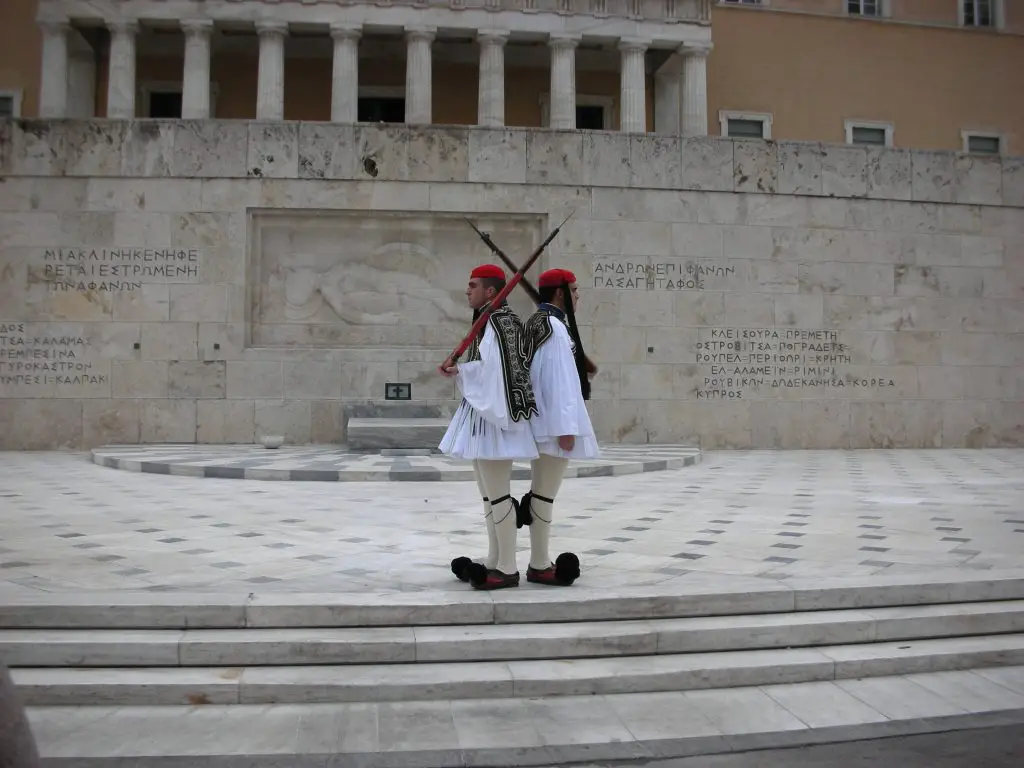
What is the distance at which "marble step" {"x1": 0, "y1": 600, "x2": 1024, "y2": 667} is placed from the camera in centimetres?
410

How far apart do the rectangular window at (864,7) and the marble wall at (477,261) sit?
55.9 ft

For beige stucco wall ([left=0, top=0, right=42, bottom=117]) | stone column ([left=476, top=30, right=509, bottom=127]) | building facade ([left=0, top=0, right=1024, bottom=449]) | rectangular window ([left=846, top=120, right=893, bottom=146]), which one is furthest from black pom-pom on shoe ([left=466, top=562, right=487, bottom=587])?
beige stucco wall ([left=0, top=0, right=42, bottom=117])

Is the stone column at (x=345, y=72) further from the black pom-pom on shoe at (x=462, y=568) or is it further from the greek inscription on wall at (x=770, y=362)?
the black pom-pom on shoe at (x=462, y=568)

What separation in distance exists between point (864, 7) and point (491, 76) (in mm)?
15030

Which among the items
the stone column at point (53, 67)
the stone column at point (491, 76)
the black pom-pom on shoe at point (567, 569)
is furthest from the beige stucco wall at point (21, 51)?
the black pom-pom on shoe at point (567, 569)

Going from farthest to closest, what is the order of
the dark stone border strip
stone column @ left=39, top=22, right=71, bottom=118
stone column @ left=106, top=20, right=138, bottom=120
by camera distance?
stone column @ left=39, top=22, right=71, bottom=118 → stone column @ left=106, top=20, right=138, bottom=120 → the dark stone border strip

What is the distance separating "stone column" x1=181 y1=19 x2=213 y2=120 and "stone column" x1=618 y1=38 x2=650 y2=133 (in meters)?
13.6

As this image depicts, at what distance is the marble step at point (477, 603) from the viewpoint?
14.3 ft

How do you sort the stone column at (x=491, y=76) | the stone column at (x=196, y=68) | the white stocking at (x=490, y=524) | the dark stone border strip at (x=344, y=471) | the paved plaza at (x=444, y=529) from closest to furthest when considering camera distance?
the white stocking at (x=490, y=524)
the paved plaza at (x=444, y=529)
the dark stone border strip at (x=344, y=471)
the stone column at (x=196, y=68)
the stone column at (x=491, y=76)

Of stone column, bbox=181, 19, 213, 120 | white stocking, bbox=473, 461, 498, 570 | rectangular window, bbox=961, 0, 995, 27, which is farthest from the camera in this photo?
rectangular window, bbox=961, 0, 995, 27

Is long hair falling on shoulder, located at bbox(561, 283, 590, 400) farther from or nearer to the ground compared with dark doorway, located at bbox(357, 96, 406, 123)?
nearer to the ground

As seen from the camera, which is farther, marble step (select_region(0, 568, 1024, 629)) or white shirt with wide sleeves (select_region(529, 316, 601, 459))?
white shirt with wide sleeves (select_region(529, 316, 601, 459))

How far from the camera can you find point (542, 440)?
4.75m

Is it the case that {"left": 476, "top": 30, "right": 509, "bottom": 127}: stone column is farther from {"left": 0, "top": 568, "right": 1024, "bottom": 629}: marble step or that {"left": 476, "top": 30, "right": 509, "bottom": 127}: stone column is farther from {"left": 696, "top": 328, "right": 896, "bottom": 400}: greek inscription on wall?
{"left": 0, "top": 568, "right": 1024, "bottom": 629}: marble step
